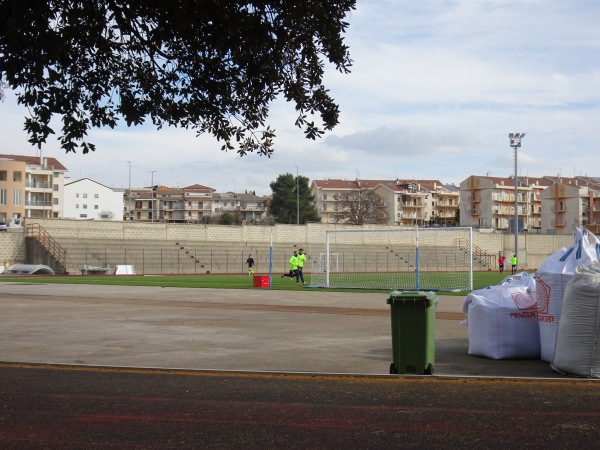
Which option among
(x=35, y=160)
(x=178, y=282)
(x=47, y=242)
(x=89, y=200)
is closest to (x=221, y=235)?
(x=47, y=242)

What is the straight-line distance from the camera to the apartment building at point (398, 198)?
146750 millimetres

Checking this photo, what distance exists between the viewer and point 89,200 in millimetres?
127188

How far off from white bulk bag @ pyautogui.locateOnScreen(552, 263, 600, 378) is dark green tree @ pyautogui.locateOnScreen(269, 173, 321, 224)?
358 feet

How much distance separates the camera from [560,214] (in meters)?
121

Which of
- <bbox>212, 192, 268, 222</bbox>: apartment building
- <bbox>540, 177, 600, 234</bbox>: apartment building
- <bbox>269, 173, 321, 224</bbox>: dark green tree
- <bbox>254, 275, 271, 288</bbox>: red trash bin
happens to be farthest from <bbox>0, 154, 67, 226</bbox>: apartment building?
<bbox>540, 177, 600, 234</bbox>: apartment building

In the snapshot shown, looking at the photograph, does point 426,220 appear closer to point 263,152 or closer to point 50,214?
point 50,214

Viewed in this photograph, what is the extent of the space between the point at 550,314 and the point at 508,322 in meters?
1.07

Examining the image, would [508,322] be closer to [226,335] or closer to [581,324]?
[581,324]

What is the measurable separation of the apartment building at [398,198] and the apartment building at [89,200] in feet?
124

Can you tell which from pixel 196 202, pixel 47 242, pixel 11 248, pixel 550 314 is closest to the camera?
pixel 550 314

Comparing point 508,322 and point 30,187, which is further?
point 30,187

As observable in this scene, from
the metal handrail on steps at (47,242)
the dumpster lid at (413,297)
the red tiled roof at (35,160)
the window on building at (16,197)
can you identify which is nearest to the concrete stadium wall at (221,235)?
the metal handrail on steps at (47,242)

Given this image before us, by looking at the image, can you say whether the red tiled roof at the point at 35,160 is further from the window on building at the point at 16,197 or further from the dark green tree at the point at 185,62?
the dark green tree at the point at 185,62

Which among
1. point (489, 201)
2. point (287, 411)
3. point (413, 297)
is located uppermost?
point (489, 201)
